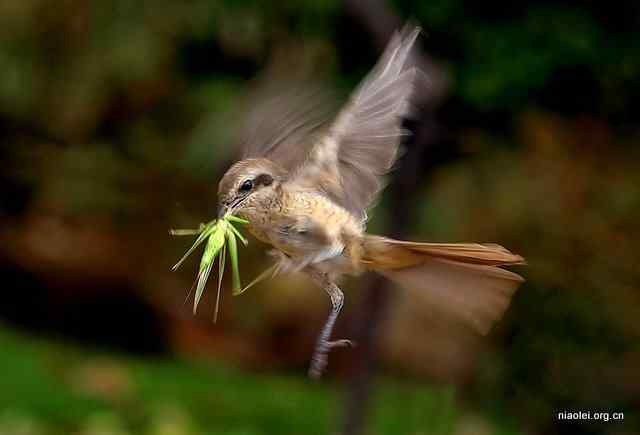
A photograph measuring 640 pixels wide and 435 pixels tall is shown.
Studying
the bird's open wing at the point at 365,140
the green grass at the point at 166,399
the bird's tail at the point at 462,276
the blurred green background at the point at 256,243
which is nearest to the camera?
the bird's tail at the point at 462,276

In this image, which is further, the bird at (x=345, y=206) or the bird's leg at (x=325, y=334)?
the bird at (x=345, y=206)

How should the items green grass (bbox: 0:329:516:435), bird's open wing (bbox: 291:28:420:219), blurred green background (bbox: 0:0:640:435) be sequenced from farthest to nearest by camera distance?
1. green grass (bbox: 0:329:516:435)
2. blurred green background (bbox: 0:0:640:435)
3. bird's open wing (bbox: 291:28:420:219)

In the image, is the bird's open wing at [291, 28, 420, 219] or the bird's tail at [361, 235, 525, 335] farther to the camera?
the bird's open wing at [291, 28, 420, 219]

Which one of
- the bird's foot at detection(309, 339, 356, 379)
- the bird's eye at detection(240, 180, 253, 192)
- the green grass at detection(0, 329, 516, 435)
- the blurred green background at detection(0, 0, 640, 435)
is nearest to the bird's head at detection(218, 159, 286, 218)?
the bird's eye at detection(240, 180, 253, 192)

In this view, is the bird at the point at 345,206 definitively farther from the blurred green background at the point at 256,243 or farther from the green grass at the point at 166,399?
the green grass at the point at 166,399

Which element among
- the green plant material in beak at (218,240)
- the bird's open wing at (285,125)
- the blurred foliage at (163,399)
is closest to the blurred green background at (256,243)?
the blurred foliage at (163,399)

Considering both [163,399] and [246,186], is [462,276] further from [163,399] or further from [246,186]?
[163,399]

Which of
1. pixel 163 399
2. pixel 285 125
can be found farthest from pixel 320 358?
pixel 163 399

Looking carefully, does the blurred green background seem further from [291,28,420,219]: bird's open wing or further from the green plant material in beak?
the green plant material in beak
